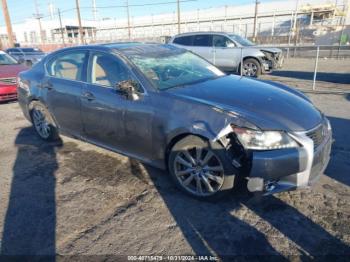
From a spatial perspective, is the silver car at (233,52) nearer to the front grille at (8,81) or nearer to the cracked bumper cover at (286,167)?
the front grille at (8,81)

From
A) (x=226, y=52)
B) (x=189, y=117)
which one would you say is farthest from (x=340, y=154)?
(x=226, y=52)

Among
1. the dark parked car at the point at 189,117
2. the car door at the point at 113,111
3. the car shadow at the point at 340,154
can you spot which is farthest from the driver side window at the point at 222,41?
the car door at the point at 113,111

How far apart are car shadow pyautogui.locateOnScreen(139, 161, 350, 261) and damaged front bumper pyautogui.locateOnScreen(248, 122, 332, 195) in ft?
0.73

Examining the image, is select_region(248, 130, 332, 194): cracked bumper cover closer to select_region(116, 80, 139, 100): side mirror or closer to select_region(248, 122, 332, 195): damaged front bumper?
select_region(248, 122, 332, 195): damaged front bumper

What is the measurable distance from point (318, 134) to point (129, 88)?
6.83ft

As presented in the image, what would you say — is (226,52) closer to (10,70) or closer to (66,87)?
(10,70)

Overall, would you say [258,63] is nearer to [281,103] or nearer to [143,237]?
[281,103]

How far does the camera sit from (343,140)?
4863mm

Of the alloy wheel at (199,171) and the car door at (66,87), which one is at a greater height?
the car door at (66,87)

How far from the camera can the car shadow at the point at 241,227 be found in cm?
254

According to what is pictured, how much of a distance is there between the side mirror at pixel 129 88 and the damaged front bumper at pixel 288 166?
59.8 inches

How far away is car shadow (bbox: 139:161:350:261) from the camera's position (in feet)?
8.32

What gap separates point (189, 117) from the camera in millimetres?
3090

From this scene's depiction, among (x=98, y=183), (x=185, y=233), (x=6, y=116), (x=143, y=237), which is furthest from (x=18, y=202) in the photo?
(x=6, y=116)
